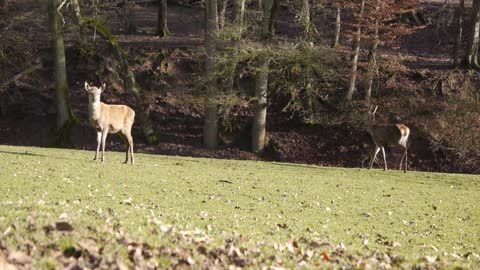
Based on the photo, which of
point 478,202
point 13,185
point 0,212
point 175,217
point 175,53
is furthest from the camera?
point 175,53

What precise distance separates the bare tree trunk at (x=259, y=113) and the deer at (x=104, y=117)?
11.8m

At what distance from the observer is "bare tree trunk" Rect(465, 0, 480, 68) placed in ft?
111

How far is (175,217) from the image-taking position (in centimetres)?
909

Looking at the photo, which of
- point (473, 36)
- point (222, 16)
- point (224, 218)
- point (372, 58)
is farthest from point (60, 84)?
point (224, 218)

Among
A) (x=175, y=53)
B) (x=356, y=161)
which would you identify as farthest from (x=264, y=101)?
(x=175, y=53)

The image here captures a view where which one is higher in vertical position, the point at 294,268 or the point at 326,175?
the point at 294,268

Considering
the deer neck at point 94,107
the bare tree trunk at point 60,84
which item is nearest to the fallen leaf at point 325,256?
the deer neck at point 94,107

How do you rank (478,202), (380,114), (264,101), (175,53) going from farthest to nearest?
(175,53)
(380,114)
(264,101)
(478,202)

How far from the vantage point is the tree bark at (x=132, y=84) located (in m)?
29.6

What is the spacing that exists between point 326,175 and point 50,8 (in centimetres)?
1563

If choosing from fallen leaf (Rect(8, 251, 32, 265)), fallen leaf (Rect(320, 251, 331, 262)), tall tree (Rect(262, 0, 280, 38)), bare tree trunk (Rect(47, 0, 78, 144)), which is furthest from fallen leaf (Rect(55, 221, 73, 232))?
bare tree trunk (Rect(47, 0, 78, 144))

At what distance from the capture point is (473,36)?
34.2 meters

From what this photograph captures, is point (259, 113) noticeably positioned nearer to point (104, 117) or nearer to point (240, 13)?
point (240, 13)

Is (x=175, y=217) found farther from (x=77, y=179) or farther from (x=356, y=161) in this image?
(x=356, y=161)
